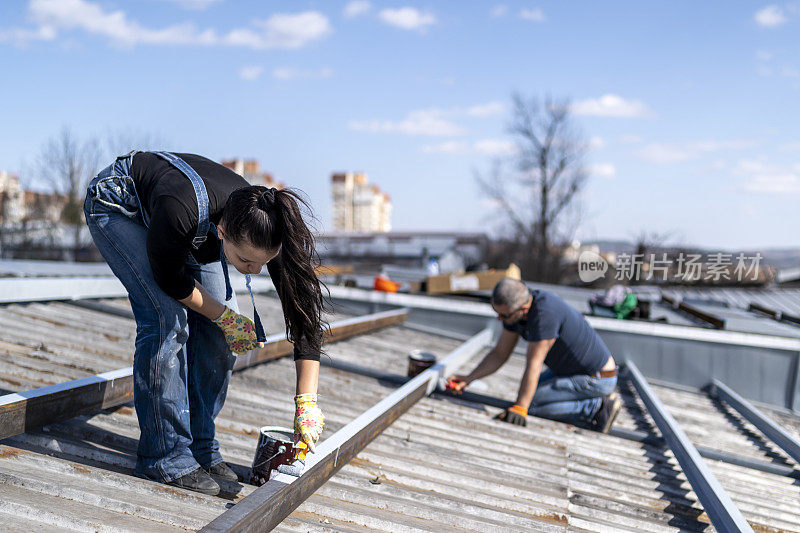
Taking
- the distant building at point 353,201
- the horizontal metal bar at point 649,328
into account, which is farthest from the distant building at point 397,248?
the distant building at point 353,201

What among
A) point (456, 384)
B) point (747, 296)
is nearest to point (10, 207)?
point (747, 296)

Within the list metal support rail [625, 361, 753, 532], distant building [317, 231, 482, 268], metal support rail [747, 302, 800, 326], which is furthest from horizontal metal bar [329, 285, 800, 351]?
distant building [317, 231, 482, 268]

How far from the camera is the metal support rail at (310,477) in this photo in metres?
1.73


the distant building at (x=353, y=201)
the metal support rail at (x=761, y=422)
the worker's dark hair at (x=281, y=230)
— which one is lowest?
the metal support rail at (x=761, y=422)

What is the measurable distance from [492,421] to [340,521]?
2.05 m

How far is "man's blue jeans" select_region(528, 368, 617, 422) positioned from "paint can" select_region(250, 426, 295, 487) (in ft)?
8.15

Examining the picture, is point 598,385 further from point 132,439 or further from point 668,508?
point 132,439

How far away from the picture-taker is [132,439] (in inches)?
102

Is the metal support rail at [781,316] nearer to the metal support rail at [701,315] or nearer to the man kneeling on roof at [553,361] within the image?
the metal support rail at [701,315]

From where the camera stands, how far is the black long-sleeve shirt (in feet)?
6.41

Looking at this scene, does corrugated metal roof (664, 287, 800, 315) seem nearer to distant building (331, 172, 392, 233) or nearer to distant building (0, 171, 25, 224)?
distant building (0, 171, 25, 224)

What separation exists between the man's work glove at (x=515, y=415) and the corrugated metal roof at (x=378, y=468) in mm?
89

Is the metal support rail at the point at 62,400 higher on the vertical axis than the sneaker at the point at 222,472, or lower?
higher

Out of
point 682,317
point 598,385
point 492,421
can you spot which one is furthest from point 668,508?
point 682,317
